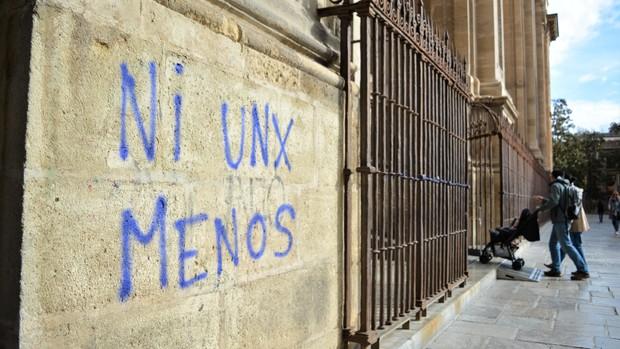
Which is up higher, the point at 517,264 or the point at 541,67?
the point at 541,67

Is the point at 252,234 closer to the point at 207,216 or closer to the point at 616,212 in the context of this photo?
the point at 207,216

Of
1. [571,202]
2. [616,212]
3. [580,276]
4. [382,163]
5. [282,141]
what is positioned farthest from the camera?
[616,212]

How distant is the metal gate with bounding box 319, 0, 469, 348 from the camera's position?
11.5 ft

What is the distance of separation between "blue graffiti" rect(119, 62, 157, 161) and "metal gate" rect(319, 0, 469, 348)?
1.72 meters

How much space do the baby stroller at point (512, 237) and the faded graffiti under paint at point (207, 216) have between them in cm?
647

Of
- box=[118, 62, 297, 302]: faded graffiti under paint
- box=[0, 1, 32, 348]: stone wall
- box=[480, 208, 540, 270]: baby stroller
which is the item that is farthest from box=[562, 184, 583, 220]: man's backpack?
box=[0, 1, 32, 348]: stone wall

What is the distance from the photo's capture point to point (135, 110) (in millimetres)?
1854

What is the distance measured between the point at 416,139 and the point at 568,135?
4925 centimetres

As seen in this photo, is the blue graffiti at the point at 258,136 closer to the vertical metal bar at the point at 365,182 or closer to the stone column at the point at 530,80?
the vertical metal bar at the point at 365,182

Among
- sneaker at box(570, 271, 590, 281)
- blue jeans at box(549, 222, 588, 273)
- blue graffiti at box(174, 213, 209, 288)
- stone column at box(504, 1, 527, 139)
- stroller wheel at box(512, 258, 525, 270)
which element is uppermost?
stone column at box(504, 1, 527, 139)

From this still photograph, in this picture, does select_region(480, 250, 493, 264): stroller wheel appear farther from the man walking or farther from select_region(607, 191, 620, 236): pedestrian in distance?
select_region(607, 191, 620, 236): pedestrian in distance

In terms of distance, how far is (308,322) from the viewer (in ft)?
9.82

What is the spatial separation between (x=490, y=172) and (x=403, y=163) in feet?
20.7

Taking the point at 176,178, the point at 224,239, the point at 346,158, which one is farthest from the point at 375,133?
the point at 176,178
